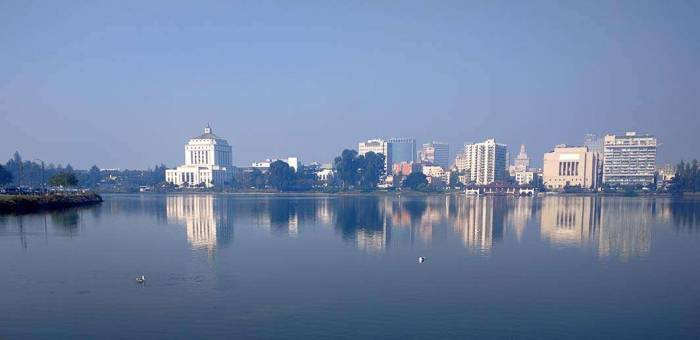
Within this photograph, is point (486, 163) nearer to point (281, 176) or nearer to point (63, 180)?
point (281, 176)

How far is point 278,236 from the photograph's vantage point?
30391 millimetres

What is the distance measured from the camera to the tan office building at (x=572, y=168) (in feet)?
419

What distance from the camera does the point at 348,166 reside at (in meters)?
122

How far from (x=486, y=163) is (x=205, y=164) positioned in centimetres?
8216

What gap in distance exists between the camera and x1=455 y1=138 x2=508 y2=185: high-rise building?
472ft

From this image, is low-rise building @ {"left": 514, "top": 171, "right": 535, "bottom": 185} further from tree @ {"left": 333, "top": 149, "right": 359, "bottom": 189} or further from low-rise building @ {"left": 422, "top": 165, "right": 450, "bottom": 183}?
tree @ {"left": 333, "top": 149, "right": 359, "bottom": 189}

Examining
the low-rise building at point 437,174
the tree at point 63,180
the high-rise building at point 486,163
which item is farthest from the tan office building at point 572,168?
the tree at point 63,180

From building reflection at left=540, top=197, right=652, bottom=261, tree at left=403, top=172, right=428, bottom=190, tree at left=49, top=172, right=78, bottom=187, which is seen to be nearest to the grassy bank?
tree at left=49, top=172, right=78, bottom=187

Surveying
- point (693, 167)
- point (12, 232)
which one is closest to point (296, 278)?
point (12, 232)

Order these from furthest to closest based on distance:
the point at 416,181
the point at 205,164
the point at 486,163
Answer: the point at 205,164, the point at 486,163, the point at 416,181

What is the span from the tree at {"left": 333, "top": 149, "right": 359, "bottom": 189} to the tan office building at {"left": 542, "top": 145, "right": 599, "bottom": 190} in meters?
51.5

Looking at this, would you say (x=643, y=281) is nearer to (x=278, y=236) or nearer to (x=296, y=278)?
(x=296, y=278)

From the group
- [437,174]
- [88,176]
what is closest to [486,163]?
[437,174]

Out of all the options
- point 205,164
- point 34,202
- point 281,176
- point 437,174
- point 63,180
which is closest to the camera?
point 34,202
